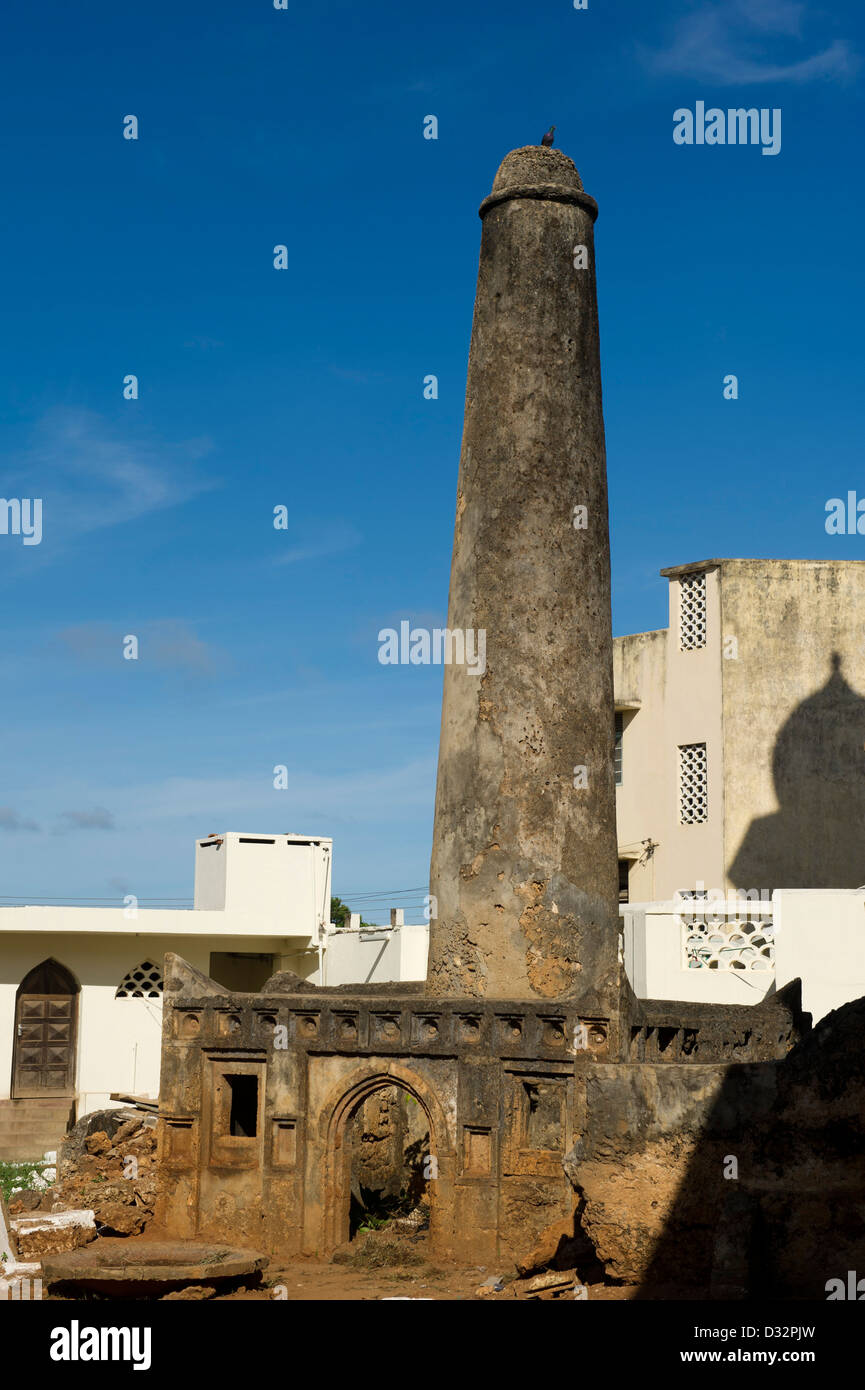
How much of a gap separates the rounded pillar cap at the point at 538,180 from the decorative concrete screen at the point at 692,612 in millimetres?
12892

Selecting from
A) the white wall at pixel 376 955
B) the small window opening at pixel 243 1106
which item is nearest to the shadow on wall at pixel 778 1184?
the small window opening at pixel 243 1106

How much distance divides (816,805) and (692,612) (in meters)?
4.38

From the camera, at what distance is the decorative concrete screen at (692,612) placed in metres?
28.8

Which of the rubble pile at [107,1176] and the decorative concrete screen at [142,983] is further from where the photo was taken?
the decorative concrete screen at [142,983]

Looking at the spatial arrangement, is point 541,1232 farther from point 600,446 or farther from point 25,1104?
point 25,1104

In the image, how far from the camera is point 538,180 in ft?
54.1

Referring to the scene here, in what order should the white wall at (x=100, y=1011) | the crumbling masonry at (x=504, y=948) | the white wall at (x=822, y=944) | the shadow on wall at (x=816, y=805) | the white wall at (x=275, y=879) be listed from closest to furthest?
1. the crumbling masonry at (x=504, y=948)
2. the white wall at (x=822, y=944)
3. the white wall at (x=100, y=1011)
4. the shadow on wall at (x=816, y=805)
5. the white wall at (x=275, y=879)

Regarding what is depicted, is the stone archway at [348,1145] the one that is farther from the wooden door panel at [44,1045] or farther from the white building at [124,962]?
the wooden door panel at [44,1045]

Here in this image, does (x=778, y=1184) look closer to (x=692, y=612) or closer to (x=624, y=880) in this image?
(x=692, y=612)

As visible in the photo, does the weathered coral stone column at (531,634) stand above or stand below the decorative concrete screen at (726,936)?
above

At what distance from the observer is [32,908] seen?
26.7 m
